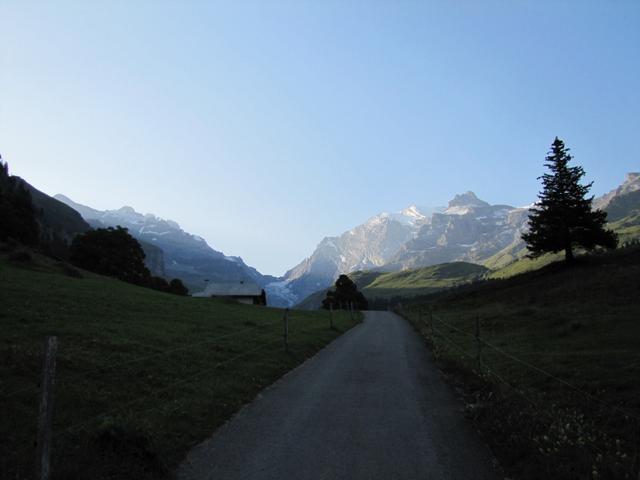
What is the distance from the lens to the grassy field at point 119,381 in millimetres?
8328

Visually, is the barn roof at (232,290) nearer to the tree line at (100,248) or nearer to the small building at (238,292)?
the small building at (238,292)

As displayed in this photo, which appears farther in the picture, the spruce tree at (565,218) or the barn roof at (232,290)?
the barn roof at (232,290)

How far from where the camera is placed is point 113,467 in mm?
7852

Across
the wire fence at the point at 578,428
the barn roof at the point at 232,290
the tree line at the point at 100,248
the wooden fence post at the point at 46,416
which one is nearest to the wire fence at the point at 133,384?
the wooden fence post at the point at 46,416

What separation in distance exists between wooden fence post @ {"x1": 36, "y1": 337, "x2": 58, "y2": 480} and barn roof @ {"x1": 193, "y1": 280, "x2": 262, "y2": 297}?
387 ft

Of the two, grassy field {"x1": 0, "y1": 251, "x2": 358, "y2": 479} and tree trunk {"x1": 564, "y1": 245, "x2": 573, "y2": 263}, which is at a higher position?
tree trunk {"x1": 564, "y1": 245, "x2": 573, "y2": 263}

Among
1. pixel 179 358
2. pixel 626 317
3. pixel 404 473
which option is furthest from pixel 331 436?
pixel 626 317

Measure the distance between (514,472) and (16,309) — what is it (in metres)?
23.1

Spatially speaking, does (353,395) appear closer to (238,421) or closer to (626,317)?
(238,421)

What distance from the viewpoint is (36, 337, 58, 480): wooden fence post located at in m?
7.02

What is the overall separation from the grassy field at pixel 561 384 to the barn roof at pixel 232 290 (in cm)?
8844

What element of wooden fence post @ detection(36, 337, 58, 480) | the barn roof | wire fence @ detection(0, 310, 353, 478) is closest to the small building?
the barn roof

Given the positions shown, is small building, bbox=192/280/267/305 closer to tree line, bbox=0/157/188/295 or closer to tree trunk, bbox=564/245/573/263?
tree line, bbox=0/157/188/295

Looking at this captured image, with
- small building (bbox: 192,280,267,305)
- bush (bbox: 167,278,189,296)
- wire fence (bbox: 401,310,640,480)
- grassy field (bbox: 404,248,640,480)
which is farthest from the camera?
small building (bbox: 192,280,267,305)
